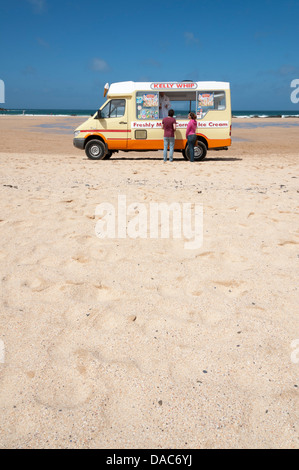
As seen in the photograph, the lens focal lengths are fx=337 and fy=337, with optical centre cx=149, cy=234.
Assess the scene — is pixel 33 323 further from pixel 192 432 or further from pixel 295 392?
pixel 295 392

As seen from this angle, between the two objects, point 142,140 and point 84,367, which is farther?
point 142,140

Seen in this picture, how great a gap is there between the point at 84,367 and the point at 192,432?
83 centimetres

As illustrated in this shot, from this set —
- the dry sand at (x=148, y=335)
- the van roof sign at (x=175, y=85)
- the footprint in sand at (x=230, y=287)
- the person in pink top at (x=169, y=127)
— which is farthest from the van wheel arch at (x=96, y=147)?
the footprint in sand at (x=230, y=287)

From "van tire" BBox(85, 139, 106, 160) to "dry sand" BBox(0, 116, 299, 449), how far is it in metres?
7.80

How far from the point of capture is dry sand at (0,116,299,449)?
1.89 m

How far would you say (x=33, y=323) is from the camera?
2.74 m

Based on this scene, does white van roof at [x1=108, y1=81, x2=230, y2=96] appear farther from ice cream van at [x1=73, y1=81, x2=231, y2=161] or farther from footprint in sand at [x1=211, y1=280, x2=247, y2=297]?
footprint in sand at [x1=211, y1=280, x2=247, y2=297]

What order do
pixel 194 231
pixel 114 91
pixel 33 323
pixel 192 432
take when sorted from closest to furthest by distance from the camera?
pixel 192 432 < pixel 33 323 < pixel 194 231 < pixel 114 91

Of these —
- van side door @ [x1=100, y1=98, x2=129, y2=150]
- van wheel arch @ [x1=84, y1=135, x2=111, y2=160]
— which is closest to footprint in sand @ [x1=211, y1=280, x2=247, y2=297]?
van side door @ [x1=100, y1=98, x2=129, y2=150]

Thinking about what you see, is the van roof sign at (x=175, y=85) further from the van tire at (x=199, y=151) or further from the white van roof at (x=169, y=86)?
the van tire at (x=199, y=151)

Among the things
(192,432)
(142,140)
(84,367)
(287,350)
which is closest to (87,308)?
(84,367)

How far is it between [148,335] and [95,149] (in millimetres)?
10987

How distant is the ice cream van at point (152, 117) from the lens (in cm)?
1195
